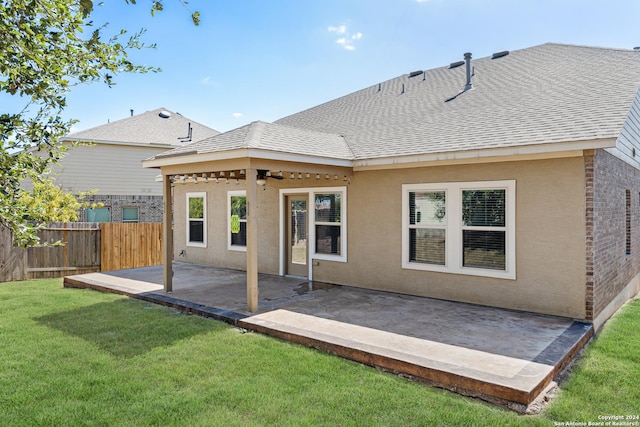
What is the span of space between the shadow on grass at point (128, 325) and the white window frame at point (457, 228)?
4052 mm

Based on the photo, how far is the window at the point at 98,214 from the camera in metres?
18.6

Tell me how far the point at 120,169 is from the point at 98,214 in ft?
7.55

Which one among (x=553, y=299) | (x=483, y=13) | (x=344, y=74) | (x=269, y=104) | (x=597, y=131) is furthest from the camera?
(x=269, y=104)

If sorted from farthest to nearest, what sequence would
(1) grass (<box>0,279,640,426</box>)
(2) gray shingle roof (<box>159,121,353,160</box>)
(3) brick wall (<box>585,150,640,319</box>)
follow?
Result: (2) gray shingle roof (<box>159,121,353,160</box>), (3) brick wall (<box>585,150,640,319</box>), (1) grass (<box>0,279,640,426</box>)

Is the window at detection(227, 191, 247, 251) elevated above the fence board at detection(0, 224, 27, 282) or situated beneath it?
elevated above

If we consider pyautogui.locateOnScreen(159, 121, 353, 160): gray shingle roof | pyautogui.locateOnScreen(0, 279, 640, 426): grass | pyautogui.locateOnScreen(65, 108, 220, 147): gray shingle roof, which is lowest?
pyautogui.locateOnScreen(0, 279, 640, 426): grass

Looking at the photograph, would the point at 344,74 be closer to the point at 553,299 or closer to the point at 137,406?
the point at 553,299

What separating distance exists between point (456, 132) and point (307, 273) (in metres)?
4.75

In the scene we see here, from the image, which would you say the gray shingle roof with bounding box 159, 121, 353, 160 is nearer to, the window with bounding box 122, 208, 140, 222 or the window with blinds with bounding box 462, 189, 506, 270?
the window with blinds with bounding box 462, 189, 506, 270

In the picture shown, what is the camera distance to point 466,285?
7438 mm

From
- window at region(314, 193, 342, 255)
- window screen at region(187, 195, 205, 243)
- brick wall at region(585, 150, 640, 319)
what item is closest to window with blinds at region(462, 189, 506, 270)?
brick wall at region(585, 150, 640, 319)

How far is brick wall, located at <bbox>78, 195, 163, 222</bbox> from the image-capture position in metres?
18.8

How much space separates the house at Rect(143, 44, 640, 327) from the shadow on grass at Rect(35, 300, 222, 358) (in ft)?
3.61

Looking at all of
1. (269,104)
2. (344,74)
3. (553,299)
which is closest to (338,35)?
(344,74)
